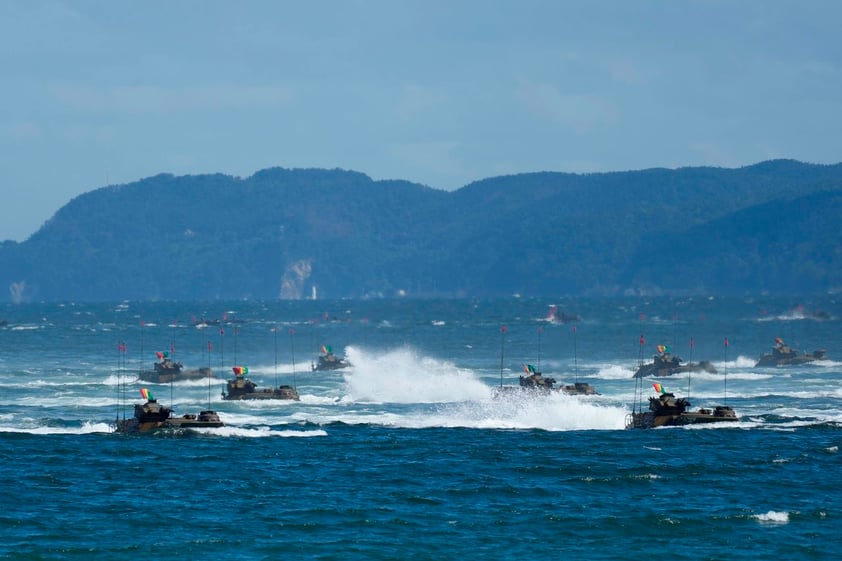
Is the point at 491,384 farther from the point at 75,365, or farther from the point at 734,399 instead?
the point at 75,365

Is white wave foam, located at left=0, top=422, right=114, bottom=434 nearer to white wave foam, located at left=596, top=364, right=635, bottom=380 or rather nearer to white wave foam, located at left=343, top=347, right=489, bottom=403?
white wave foam, located at left=343, top=347, right=489, bottom=403

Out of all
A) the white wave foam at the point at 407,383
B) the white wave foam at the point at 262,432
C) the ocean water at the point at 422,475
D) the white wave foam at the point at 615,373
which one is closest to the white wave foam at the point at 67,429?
the ocean water at the point at 422,475

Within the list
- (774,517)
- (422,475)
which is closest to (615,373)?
(422,475)

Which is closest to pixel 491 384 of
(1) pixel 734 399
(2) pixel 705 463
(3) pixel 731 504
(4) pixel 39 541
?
(1) pixel 734 399

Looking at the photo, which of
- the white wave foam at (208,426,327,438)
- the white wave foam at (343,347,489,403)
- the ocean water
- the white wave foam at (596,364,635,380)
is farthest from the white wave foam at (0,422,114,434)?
the white wave foam at (596,364,635,380)

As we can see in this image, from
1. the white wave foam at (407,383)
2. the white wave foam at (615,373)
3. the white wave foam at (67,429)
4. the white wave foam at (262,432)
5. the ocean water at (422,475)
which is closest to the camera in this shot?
the ocean water at (422,475)

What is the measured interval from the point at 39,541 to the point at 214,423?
25.1m

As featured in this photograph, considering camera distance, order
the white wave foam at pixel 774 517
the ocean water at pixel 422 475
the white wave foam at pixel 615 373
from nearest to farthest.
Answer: the ocean water at pixel 422 475 < the white wave foam at pixel 774 517 < the white wave foam at pixel 615 373

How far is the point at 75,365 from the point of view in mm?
131125

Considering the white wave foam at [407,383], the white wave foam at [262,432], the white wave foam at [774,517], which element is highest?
the white wave foam at [407,383]

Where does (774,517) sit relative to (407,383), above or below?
below

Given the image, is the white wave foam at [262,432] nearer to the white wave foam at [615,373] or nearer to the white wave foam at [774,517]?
the white wave foam at [774,517]

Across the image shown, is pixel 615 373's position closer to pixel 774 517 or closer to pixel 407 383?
pixel 407 383

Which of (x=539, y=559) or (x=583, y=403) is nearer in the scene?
(x=539, y=559)
